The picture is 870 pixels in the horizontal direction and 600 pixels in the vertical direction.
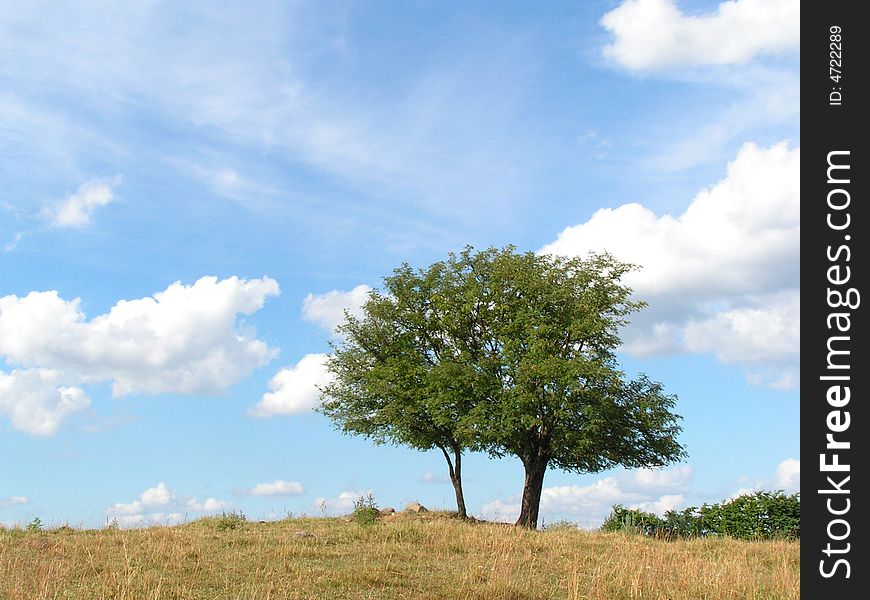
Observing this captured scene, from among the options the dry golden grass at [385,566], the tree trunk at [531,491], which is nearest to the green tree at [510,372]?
the tree trunk at [531,491]

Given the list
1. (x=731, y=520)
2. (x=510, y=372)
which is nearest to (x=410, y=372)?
(x=510, y=372)

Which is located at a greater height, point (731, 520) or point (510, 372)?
point (510, 372)

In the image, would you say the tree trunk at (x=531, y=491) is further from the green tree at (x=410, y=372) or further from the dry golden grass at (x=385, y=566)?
the dry golden grass at (x=385, y=566)

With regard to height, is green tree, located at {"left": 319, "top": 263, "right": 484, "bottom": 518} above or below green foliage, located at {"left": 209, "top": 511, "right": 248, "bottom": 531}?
above

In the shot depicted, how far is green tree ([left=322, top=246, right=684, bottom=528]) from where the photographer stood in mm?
29453

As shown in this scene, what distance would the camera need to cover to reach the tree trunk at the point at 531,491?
3200 centimetres

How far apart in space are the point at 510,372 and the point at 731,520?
9.57 m

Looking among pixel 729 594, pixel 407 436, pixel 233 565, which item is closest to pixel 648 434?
pixel 407 436

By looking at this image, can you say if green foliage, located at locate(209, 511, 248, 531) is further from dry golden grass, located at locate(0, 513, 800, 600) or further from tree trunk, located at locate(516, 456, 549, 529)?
tree trunk, located at locate(516, 456, 549, 529)

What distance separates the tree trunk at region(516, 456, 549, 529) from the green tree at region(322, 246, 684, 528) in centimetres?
5

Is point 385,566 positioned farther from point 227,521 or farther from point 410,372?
point 410,372

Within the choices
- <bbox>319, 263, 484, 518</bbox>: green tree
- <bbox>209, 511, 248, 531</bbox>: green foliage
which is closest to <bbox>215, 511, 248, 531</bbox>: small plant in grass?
<bbox>209, 511, 248, 531</bbox>: green foliage

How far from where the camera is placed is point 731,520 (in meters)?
27.4
